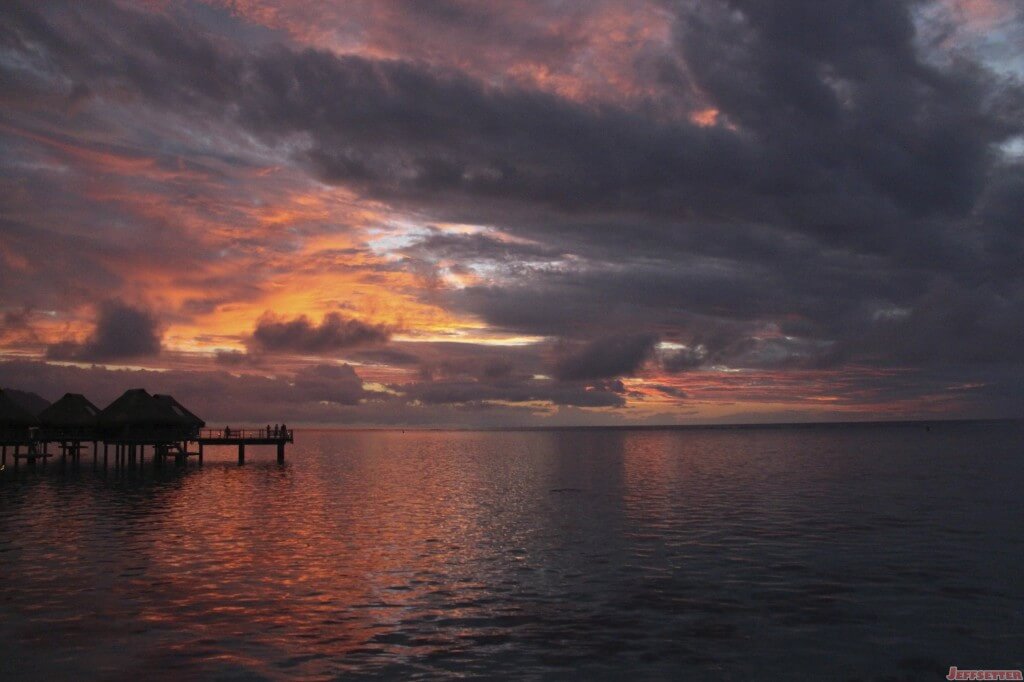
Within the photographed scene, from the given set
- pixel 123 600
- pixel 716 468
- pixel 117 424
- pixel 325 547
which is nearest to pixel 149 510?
pixel 325 547

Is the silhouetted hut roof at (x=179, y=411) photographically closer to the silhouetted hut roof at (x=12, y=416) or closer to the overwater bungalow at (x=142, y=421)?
the overwater bungalow at (x=142, y=421)

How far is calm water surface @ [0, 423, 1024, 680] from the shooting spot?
17266 mm

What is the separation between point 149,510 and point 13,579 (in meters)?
19.8

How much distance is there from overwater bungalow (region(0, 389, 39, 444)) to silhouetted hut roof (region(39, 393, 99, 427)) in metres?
1.36

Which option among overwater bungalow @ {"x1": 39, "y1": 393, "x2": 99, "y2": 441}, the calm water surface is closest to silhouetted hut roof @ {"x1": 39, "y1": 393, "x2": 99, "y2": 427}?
overwater bungalow @ {"x1": 39, "y1": 393, "x2": 99, "y2": 441}

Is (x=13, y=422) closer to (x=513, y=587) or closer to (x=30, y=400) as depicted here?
(x=513, y=587)

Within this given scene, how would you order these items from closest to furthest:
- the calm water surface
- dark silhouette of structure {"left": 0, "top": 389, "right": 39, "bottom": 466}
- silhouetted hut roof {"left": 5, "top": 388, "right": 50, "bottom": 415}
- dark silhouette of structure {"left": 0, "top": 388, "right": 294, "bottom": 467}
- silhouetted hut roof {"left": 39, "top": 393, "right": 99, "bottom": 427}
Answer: the calm water surface
dark silhouette of structure {"left": 0, "top": 389, "right": 39, "bottom": 466}
dark silhouette of structure {"left": 0, "top": 388, "right": 294, "bottom": 467}
silhouetted hut roof {"left": 39, "top": 393, "right": 99, "bottom": 427}
silhouetted hut roof {"left": 5, "top": 388, "right": 50, "bottom": 415}

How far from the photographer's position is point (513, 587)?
80.6ft

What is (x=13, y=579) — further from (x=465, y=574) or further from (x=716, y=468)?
(x=716, y=468)

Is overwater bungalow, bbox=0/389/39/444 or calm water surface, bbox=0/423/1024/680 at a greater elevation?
overwater bungalow, bbox=0/389/39/444

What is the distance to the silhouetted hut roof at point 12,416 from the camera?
7119 cm

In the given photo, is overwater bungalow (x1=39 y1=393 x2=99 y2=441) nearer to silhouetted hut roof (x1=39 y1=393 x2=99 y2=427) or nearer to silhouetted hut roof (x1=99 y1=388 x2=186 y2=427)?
silhouetted hut roof (x1=39 y1=393 x2=99 y2=427)

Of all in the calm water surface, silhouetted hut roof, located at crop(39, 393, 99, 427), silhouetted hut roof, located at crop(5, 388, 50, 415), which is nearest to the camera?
the calm water surface

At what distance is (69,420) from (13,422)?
4.70 m
